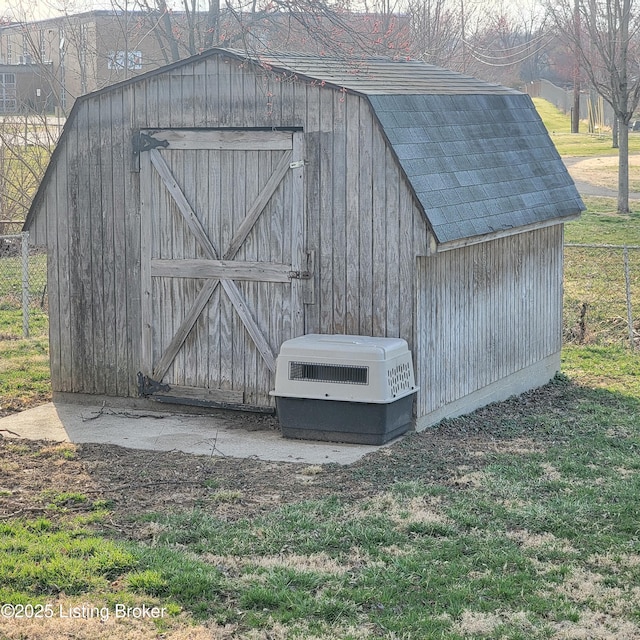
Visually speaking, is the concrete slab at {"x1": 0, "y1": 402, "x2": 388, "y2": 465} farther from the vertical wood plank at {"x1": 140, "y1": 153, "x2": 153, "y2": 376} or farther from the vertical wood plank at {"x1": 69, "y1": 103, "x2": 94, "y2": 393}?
the vertical wood plank at {"x1": 140, "y1": 153, "x2": 153, "y2": 376}

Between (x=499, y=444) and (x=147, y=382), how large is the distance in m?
3.22

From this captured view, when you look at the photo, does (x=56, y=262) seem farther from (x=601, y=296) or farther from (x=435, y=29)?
(x=435, y=29)

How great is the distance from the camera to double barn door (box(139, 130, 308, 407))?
9.84 meters

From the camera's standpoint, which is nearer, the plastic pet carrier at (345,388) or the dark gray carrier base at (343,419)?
the plastic pet carrier at (345,388)

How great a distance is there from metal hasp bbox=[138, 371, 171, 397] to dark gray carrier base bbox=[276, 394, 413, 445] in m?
1.47

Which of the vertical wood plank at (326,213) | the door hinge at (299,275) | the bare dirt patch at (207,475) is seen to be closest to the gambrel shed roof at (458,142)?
the vertical wood plank at (326,213)

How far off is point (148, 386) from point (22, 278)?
5911 millimetres

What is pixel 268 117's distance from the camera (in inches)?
386

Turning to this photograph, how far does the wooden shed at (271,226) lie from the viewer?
9477 millimetres

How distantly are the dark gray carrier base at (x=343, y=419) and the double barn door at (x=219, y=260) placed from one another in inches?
28.5

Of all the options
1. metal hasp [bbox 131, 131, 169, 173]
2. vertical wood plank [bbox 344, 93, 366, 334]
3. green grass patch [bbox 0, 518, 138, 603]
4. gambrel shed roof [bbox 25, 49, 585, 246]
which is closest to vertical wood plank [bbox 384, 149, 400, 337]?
gambrel shed roof [bbox 25, 49, 585, 246]

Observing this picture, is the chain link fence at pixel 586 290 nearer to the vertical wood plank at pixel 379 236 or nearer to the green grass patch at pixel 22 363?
the green grass patch at pixel 22 363

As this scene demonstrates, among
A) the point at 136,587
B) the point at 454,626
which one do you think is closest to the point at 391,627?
the point at 454,626

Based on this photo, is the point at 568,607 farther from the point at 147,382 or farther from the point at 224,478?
the point at 147,382
